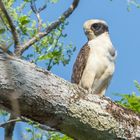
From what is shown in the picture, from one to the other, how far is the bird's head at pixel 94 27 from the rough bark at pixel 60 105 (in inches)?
170

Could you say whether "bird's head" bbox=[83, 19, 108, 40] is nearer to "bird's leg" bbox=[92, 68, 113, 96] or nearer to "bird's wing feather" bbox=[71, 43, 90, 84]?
"bird's wing feather" bbox=[71, 43, 90, 84]

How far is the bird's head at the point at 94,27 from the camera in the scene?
7768 millimetres

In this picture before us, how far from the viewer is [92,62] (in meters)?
6.92

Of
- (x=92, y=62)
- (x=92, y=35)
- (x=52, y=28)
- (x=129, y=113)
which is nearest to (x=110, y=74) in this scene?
A: (x=92, y=62)

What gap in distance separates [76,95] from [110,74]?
365 cm

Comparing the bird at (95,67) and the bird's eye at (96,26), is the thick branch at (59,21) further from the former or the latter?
the bird at (95,67)

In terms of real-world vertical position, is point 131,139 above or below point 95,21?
below

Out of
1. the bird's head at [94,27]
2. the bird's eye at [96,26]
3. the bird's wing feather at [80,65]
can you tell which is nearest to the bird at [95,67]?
the bird's wing feather at [80,65]

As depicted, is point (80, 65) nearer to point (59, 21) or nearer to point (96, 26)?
point (96, 26)

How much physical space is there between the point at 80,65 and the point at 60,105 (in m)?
3.86

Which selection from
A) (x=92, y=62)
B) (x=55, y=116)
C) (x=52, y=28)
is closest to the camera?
(x=55, y=116)

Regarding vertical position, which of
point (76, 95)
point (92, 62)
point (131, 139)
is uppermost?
point (92, 62)

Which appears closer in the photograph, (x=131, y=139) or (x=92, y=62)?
(x=131, y=139)

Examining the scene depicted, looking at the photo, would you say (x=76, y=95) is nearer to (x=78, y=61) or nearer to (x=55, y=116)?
(x=55, y=116)
